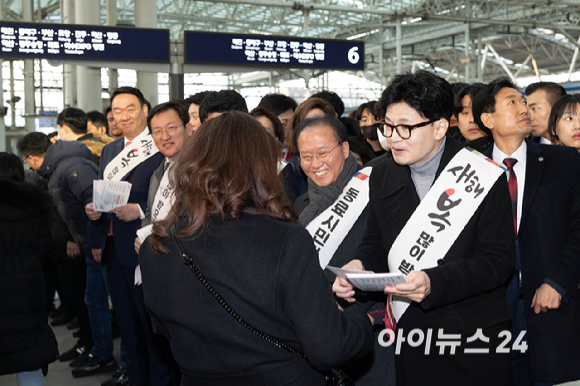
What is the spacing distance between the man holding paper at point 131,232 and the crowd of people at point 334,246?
0.04ft

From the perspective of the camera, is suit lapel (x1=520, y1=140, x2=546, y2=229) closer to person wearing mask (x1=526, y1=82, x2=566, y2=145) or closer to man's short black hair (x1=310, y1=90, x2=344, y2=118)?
person wearing mask (x1=526, y1=82, x2=566, y2=145)

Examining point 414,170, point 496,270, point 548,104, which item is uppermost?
point 548,104

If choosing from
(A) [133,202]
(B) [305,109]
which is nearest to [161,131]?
(A) [133,202]

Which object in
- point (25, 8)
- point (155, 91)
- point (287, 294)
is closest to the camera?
point (287, 294)

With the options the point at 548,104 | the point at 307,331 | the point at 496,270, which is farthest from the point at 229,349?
the point at 548,104

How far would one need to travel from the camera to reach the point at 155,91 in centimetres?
1093

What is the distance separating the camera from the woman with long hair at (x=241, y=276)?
4.76 ft

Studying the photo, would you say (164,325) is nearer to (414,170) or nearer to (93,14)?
(414,170)

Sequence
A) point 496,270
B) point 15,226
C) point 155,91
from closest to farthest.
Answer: point 496,270
point 15,226
point 155,91

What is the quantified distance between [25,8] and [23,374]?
438 inches

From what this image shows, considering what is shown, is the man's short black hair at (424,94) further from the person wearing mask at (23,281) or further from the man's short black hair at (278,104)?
the man's short black hair at (278,104)

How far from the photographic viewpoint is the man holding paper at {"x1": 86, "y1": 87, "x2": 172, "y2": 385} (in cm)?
355

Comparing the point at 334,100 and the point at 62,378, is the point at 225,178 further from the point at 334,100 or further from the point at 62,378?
the point at 62,378

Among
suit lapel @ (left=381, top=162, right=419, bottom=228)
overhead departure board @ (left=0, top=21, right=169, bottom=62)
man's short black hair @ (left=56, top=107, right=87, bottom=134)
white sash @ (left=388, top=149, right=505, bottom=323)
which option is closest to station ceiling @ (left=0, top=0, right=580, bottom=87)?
overhead departure board @ (left=0, top=21, right=169, bottom=62)
